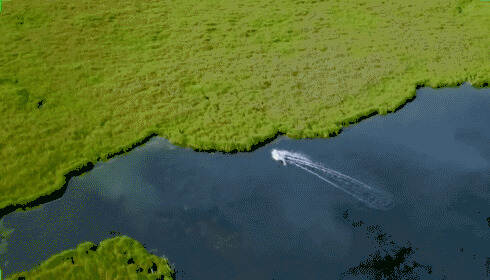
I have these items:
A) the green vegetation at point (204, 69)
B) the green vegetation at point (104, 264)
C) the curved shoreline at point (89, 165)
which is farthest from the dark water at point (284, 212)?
the green vegetation at point (204, 69)

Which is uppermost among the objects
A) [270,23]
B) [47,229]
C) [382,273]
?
[270,23]

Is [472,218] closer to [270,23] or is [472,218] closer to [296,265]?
[296,265]

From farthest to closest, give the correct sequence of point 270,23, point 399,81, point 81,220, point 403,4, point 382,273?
point 403,4 < point 270,23 < point 399,81 < point 81,220 < point 382,273

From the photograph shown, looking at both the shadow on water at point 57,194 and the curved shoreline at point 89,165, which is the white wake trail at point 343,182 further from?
the shadow on water at point 57,194

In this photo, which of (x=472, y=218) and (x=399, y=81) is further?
(x=399, y=81)

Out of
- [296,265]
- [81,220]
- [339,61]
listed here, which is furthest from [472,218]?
[81,220]

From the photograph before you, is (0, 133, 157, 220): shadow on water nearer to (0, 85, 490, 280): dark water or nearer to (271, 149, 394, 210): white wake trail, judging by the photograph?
(0, 85, 490, 280): dark water

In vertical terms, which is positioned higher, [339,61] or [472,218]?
[339,61]

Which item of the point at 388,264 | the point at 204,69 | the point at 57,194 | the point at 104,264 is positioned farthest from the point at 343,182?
the point at 57,194
